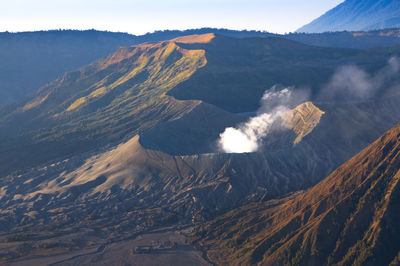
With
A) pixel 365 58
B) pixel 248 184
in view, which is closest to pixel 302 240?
pixel 248 184

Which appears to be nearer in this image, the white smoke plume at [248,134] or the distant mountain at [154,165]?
the distant mountain at [154,165]

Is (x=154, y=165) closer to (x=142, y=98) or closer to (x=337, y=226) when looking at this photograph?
(x=337, y=226)

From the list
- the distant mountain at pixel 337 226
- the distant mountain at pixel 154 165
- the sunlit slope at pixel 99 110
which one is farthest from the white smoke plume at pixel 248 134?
the distant mountain at pixel 337 226

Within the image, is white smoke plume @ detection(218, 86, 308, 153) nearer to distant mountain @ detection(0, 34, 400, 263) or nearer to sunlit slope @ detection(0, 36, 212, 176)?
distant mountain @ detection(0, 34, 400, 263)

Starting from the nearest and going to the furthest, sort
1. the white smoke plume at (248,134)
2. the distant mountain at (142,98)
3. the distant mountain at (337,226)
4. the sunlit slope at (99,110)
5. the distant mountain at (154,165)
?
1. the distant mountain at (337,226)
2. the distant mountain at (154,165)
3. the white smoke plume at (248,134)
4. the sunlit slope at (99,110)
5. the distant mountain at (142,98)

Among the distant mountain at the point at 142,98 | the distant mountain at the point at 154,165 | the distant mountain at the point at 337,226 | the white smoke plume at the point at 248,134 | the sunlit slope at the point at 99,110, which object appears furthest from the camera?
the distant mountain at the point at 142,98

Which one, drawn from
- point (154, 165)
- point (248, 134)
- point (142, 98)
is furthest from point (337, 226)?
point (142, 98)

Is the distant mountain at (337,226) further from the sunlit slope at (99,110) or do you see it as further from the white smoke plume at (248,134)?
the sunlit slope at (99,110)

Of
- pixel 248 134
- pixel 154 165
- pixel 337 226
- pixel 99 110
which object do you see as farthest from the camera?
pixel 99 110
